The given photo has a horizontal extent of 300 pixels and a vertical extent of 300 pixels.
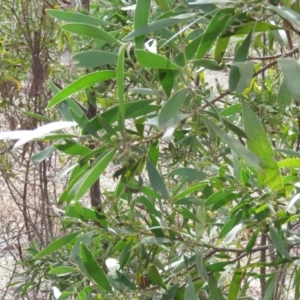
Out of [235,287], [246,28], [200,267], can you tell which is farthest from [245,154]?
[235,287]

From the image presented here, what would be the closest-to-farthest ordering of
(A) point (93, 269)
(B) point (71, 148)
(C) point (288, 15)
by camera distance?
(C) point (288, 15) < (B) point (71, 148) < (A) point (93, 269)

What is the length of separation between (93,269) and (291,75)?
33 centimetres

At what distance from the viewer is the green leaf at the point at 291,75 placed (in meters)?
0.39

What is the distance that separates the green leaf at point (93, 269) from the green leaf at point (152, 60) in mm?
248

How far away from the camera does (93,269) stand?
2.03ft

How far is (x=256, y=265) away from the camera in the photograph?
674 mm

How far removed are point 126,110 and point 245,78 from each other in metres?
0.11

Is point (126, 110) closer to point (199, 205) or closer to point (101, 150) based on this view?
point (101, 150)

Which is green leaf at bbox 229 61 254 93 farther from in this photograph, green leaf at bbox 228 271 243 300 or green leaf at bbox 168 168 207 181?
green leaf at bbox 228 271 243 300

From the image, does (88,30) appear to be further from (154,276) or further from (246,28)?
(154,276)

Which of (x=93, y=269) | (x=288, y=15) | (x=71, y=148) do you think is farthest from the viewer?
(x=93, y=269)

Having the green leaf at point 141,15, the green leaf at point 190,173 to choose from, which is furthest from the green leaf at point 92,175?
the green leaf at point 190,173

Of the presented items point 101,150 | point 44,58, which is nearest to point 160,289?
point 101,150

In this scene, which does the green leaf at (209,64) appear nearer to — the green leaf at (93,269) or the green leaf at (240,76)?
the green leaf at (240,76)
